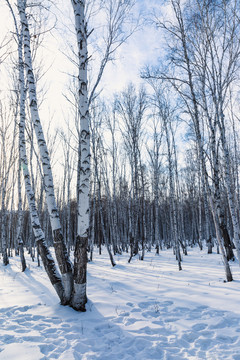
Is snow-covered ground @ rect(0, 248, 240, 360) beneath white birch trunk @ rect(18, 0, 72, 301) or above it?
beneath

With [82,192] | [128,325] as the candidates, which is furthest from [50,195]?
[128,325]

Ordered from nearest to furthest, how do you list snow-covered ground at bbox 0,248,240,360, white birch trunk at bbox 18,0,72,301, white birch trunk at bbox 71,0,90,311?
snow-covered ground at bbox 0,248,240,360 → white birch trunk at bbox 71,0,90,311 → white birch trunk at bbox 18,0,72,301

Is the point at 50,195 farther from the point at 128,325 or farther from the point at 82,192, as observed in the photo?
the point at 128,325

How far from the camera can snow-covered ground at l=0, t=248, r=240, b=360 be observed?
260 cm

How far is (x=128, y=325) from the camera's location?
3.31m

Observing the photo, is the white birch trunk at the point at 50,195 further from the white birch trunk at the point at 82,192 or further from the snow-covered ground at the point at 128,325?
the snow-covered ground at the point at 128,325

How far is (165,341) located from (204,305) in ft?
4.71

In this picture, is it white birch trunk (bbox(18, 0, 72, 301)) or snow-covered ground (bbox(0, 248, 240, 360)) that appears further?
white birch trunk (bbox(18, 0, 72, 301))

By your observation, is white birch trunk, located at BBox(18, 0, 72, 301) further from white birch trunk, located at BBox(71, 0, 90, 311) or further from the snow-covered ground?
the snow-covered ground

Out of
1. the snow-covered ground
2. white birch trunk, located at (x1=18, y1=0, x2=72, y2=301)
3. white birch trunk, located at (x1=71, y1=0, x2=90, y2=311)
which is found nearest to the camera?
the snow-covered ground

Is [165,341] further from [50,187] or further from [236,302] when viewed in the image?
[50,187]

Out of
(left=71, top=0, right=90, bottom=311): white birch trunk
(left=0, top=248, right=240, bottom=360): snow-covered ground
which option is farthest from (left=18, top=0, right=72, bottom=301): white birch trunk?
(left=0, top=248, right=240, bottom=360): snow-covered ground

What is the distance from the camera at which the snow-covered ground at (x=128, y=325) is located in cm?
260

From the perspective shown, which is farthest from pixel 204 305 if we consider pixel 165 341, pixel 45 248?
pixel 45 248
